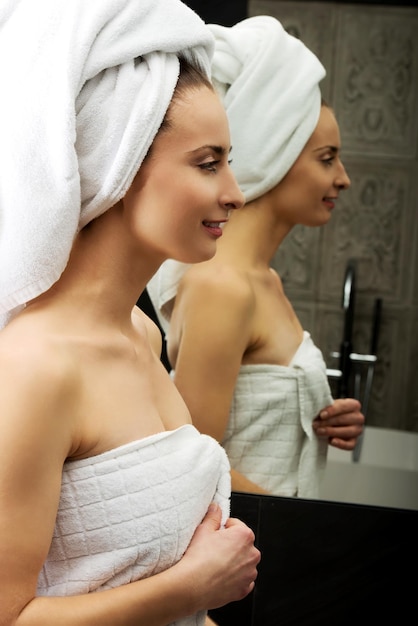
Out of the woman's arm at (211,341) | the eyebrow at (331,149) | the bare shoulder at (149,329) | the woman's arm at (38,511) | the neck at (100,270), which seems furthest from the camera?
the eyebrow at (331,149)

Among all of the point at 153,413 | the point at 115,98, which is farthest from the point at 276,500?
the point at 115,98

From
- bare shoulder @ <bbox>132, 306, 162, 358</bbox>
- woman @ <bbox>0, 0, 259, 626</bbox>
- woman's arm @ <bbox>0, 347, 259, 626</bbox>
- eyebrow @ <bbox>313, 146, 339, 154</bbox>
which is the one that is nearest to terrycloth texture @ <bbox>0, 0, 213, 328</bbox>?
woman @ <bbox>0, 0, 259, 626</bbox>

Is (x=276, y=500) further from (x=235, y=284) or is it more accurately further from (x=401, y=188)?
(x=401, y=188)

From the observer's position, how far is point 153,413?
3.26ft

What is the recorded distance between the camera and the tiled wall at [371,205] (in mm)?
Result: 1555

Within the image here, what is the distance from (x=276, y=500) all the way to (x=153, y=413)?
24.5 inches

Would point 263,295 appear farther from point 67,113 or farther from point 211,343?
point 67,113

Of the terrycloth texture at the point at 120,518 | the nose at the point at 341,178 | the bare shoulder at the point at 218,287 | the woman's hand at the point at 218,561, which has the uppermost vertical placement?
the nose at the point at 341,178

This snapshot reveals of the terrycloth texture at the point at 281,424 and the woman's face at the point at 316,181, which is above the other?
the woman's face at the point at 316,181

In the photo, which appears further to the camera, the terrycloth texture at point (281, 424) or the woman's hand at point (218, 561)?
the terrycloth texture at point (281, 424)

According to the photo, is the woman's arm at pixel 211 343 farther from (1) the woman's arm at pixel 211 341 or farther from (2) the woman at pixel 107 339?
(2) the woman at pixel 107 339

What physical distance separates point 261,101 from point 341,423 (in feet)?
1.78

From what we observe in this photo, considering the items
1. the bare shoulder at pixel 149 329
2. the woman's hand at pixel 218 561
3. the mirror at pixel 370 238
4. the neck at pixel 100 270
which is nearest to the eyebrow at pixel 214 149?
the neck at pixel 100 270

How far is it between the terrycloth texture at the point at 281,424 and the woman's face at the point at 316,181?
0.66 ft
